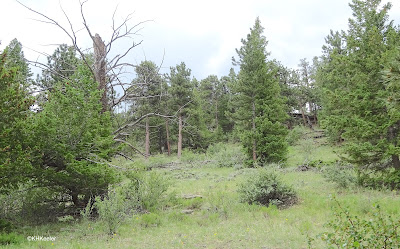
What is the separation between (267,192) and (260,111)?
14.0 m

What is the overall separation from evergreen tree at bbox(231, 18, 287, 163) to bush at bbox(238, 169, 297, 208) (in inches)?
447

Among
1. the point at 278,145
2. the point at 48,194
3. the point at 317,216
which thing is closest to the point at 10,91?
the point at 48,194

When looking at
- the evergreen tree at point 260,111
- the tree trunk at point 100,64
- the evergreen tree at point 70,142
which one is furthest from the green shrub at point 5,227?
the evergreen tree at point 260,111

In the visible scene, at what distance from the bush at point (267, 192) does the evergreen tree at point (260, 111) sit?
11344mm

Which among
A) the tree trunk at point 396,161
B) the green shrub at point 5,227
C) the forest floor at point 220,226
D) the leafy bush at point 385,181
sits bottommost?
the forest floor at point 220,226

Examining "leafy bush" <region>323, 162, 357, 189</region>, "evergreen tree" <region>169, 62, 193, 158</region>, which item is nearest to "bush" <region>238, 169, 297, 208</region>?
"leafy bush" <region>323, 162, 357, 189</region>

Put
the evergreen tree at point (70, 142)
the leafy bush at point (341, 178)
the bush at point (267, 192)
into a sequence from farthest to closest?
1. the leafy bush at point (341, 178)
2. the bush at point (267, 192)
3. the evergreen tree at point (70, 142)

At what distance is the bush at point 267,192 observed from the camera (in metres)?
10.3

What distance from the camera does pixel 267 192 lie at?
10.2 m

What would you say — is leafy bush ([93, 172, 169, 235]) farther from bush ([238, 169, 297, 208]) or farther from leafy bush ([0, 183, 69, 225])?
bush ([238, 169, 297, 208])

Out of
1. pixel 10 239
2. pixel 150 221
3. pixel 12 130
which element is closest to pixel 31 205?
pixel 10 239

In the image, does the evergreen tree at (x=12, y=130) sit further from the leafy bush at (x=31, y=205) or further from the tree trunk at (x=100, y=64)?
the tree trunk at (x=100, y=64)

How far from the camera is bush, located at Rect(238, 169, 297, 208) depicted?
10.3 meters

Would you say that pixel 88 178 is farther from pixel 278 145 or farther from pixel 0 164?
pixel 278 145
